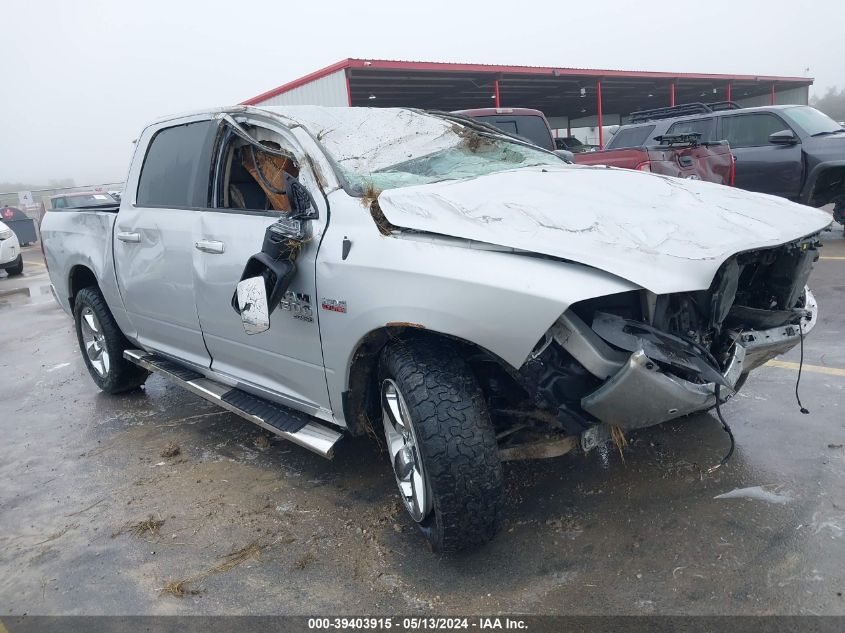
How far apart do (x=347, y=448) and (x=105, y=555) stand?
51.6 inches

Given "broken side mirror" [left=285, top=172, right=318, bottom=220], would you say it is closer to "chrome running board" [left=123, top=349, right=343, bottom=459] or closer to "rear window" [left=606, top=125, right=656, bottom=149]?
"chrome running board" [left=123, top=349, right=343, bottom=459]

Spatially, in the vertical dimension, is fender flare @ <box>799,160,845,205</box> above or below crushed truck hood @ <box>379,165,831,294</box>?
below

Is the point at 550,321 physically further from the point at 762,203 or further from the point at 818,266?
the point at 818,266

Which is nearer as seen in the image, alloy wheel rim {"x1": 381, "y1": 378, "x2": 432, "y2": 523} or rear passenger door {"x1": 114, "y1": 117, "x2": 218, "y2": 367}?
alloy wheel rim {"x1": 381, "y1": 378, "x2": 432, "y2": 523}

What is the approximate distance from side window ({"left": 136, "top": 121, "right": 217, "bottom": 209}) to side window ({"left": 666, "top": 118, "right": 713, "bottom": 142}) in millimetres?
8160

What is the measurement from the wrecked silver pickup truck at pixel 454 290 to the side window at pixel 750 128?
7.10 m

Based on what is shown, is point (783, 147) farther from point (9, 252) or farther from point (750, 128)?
point (9, 252)

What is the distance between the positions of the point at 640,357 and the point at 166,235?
285 centimetres

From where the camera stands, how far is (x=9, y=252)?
13555mm

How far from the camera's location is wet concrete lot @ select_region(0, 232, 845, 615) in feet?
8.09

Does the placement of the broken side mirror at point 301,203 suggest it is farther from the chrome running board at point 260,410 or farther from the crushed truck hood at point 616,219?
the chrome running board at point 260,410

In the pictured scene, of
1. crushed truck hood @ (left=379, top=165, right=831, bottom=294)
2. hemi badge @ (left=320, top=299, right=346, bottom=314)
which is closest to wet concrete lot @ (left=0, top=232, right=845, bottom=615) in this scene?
hemi badge @ (left=320, top=299, right=346, bottom=314)

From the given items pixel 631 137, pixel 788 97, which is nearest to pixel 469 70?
pixel 631 137

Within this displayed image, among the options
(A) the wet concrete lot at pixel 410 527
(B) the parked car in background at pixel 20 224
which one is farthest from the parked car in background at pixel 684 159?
(B) the parked car in background at pixel 20 224
